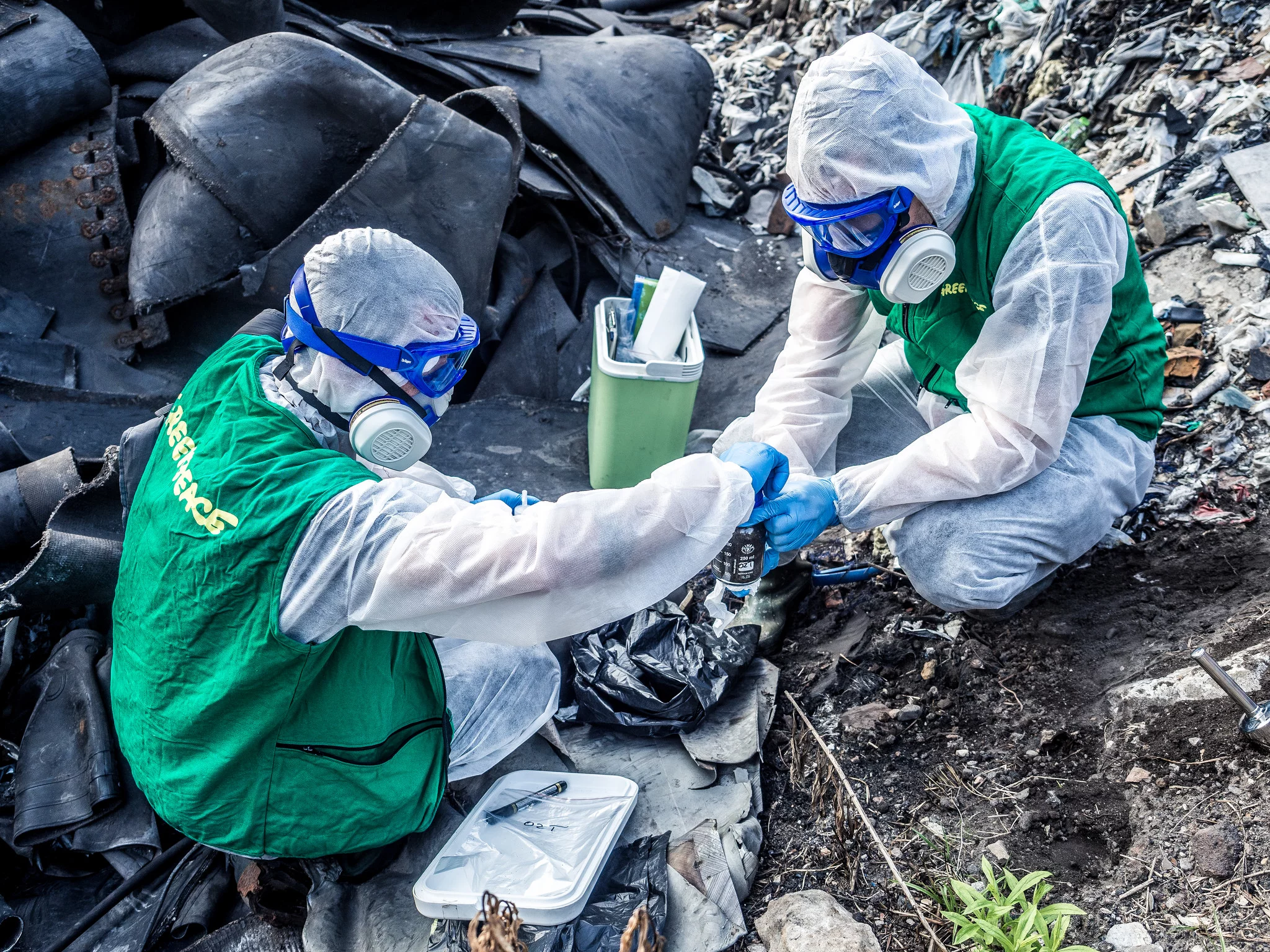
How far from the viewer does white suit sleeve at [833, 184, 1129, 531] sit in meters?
2.11

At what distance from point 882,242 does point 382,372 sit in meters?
1.23

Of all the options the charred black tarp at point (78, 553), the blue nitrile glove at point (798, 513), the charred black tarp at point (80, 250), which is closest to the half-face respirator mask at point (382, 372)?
the blue nitrile glove at point (798, 513)

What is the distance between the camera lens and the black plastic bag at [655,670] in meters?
2.53

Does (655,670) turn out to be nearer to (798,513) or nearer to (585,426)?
(798,513)

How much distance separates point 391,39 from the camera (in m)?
4.62

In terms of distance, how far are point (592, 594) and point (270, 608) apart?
602mm

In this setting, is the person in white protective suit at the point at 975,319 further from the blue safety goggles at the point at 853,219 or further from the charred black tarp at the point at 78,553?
the charred black tarp at the point at 78,553

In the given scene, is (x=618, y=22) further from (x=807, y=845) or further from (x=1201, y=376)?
(x=807, y=845)

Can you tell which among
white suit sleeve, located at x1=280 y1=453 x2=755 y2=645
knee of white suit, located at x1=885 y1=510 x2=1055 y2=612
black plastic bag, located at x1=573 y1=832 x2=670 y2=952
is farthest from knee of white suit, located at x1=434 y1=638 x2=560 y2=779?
knee of white suit, located at x1=885 y1=510 x2=1055 y2=612

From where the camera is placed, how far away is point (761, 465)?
206 cm

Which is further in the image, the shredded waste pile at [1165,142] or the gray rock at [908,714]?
the shredded waste pile at [1165,142]

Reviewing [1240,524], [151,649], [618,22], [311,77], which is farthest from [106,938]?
[618,22]

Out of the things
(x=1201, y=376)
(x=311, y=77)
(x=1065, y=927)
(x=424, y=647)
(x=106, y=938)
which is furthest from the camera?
(x=311, y=77)

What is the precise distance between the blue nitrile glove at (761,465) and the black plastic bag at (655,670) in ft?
1.93
